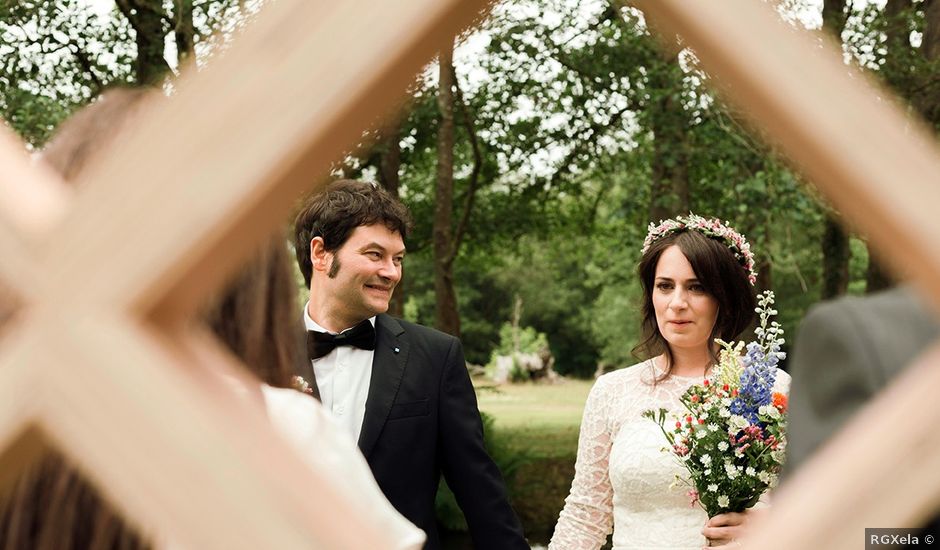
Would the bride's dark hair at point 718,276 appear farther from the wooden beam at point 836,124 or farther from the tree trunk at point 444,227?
the tree trunk at point 444,227

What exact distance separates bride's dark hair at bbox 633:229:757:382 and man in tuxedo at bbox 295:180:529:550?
2.90 feet

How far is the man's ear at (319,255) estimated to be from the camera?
14.9 ft

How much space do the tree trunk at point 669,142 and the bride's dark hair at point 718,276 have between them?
25.5ft

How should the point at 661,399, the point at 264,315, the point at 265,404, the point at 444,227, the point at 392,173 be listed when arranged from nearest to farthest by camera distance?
the point at 265,404, the point at 264,315, the point at 661,399, the point at 392,173, the point at 444,227

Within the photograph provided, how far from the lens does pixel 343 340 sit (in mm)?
4473

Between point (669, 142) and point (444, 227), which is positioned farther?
point (444, 227)

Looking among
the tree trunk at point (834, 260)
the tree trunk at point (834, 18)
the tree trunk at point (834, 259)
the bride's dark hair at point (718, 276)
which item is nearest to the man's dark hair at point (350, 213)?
the bride's dark hair at point (718, 276)

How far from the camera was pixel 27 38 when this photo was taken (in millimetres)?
11344

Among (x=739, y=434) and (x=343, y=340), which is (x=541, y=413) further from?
(x=739, y=434)

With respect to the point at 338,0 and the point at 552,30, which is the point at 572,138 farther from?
the point at 338,0

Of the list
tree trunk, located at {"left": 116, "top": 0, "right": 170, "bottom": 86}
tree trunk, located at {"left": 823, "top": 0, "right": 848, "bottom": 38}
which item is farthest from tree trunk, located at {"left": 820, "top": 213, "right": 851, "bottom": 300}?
tree trunk, located at {"left": 116, "top": 0, "right": 170, "bottom": 86}

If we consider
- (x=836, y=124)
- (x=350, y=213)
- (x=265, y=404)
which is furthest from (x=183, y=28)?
(x=836, y=124)

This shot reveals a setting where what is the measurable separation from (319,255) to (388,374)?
24.4 inches

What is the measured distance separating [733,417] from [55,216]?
3.30 metres
